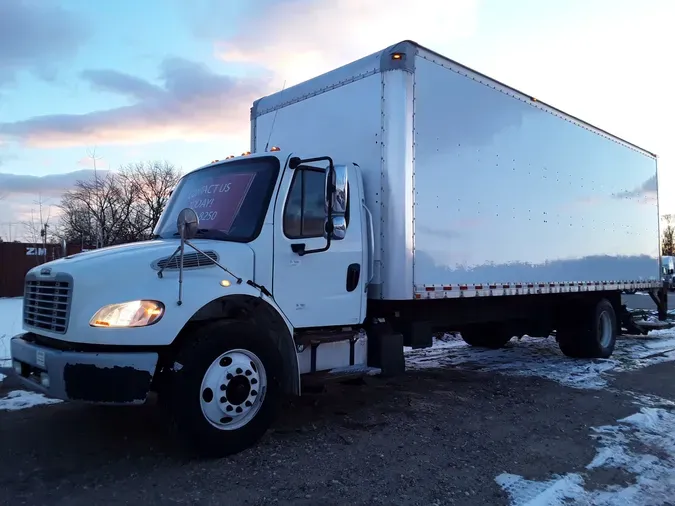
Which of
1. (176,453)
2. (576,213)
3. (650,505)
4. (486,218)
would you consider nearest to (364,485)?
(176,453)

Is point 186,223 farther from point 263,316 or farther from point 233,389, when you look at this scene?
point 233,389

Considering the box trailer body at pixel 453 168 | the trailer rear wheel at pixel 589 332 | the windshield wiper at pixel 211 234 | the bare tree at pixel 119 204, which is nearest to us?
the windshield wiper at pixel 211 234

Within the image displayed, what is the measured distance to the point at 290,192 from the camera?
17.6 ft

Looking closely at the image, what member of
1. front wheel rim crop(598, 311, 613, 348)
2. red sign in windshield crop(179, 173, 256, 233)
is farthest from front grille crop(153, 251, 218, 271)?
front wheel rim crop(598, 311, 613, 348)

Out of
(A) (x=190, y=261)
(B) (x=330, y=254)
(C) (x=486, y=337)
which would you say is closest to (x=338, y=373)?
(B) (x=330, y=254)

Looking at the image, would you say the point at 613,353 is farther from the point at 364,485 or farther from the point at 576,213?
the point at 364,485

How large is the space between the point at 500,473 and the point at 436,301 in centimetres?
278

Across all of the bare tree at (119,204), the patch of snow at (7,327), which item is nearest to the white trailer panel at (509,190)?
the patch of snow at (7,327)

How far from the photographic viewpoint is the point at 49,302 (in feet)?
14.9

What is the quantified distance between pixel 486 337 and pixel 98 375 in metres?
8.49

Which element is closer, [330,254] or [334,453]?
[334,453]

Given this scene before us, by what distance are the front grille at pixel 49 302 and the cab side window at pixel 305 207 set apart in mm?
1925

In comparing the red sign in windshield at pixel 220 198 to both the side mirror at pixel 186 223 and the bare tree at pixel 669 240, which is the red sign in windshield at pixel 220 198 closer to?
the side mirror at pixel 186 223

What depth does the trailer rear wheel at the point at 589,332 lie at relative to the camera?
10117 millimetres
